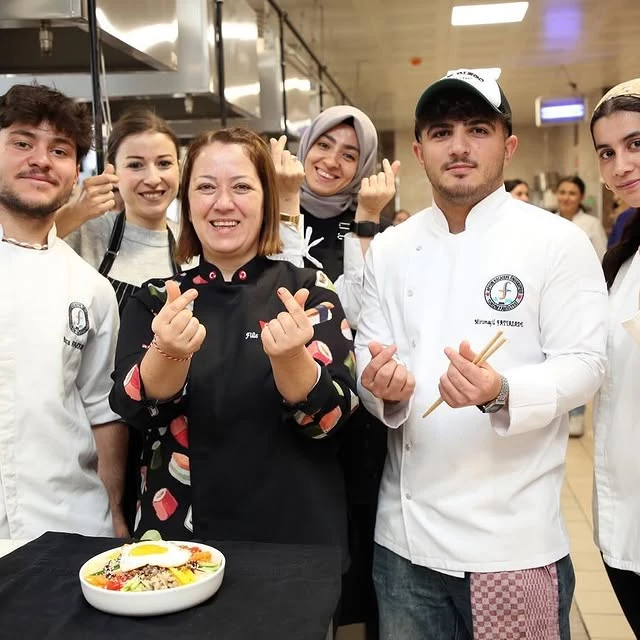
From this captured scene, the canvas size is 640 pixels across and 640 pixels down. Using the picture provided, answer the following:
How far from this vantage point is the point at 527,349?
1.56m

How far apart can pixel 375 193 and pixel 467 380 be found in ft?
2.97

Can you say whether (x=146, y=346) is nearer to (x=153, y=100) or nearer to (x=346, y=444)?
(x=346, y=444)

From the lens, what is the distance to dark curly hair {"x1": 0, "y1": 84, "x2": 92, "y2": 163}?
Result: 1797 mm

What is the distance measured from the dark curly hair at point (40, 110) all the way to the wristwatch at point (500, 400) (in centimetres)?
117

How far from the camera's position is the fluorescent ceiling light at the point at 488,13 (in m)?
6.41

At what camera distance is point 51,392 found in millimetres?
1727

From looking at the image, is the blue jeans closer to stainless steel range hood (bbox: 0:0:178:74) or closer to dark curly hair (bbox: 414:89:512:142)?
dark curly hair (bbox: 414:89:512:142)

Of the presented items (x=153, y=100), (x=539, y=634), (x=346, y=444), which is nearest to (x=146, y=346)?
(x=346, y=444)

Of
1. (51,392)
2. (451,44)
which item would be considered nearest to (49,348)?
(51,392)

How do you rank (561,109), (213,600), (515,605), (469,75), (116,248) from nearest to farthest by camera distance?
(213,600)
(515,605)
(469,75)
(116,248)
(561,109)

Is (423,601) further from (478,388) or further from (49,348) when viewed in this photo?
(49,348)

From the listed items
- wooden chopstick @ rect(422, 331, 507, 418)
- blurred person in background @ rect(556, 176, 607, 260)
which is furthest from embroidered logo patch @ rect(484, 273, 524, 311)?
blurred person in background @ rect(556, 176, 607, 260)

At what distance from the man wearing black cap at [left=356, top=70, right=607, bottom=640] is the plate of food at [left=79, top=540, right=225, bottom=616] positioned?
54 cm

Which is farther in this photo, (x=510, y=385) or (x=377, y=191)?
(x=377, y=191)
